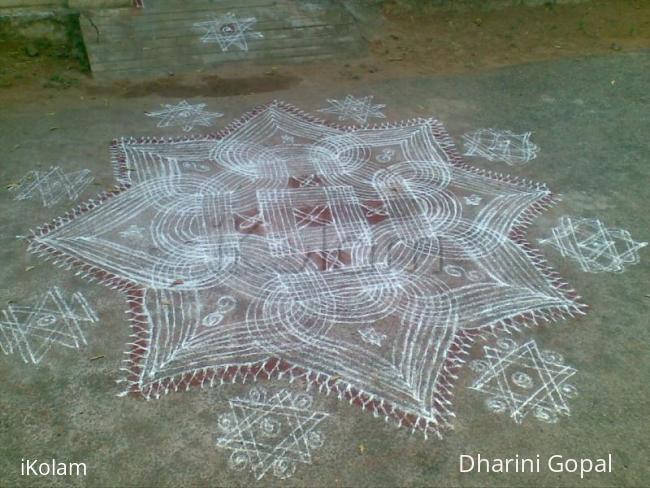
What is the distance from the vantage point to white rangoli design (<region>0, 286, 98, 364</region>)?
263 cm

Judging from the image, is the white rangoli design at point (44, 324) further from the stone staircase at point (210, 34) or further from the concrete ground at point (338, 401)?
the stone staircase at point (210, 34)

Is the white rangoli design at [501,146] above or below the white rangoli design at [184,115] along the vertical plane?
below

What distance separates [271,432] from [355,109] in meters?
2.94

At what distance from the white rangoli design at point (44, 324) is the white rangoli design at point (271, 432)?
0.87 m

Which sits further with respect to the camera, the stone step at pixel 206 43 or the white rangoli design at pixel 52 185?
the stone step at pixel 206 43

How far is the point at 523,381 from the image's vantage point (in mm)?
2512

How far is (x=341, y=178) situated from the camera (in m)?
3.73

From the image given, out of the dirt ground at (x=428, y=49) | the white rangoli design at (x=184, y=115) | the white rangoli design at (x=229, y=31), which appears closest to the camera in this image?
the white rangoli design at (x=184, y=115)

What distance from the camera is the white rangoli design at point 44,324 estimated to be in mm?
2629

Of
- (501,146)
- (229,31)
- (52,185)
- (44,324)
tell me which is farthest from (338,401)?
(229,31)

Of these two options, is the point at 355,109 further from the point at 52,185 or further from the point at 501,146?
the point at 52,185

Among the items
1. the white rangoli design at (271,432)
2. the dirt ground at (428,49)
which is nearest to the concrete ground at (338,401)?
the white rangoli design at (271,432)

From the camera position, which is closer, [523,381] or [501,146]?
[523,381]

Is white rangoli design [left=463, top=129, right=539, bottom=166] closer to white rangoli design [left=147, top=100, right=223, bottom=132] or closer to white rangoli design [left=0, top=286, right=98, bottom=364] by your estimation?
white rangoli design [left=147, top=100, right=223, bottom=132]
